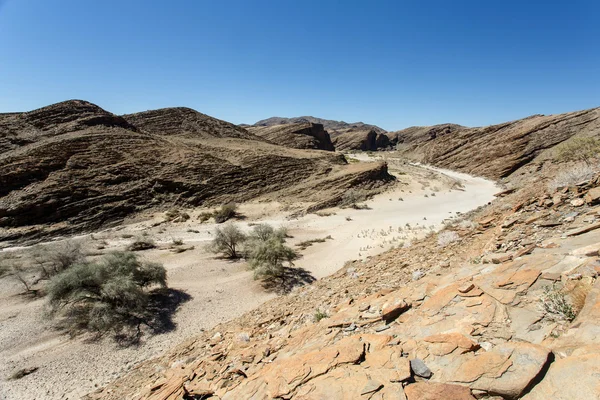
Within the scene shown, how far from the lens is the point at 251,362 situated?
4633mm

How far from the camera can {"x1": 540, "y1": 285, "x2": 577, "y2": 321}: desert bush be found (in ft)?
A: 9.42

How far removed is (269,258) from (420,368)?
10720mm

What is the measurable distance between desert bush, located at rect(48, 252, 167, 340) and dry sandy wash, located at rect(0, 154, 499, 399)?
0.54m

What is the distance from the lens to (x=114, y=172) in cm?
2514

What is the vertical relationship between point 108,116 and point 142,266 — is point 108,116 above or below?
above

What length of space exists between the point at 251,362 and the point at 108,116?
3767cm

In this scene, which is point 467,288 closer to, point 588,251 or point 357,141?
point 588,251

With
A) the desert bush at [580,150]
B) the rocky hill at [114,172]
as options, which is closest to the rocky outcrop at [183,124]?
the rocky hill at [114,172]

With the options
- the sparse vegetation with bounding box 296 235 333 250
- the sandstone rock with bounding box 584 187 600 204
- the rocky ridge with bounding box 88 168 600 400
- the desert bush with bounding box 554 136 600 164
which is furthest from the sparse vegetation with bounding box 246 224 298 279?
the desert bush with bounding box 554 136 600 164

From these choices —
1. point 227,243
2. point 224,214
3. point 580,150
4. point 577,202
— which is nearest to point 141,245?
point 227,243

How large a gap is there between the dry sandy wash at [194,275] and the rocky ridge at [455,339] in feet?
5.58

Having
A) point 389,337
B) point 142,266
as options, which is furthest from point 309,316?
point 142,266

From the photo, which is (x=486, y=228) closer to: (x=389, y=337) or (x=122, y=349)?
(x=389, y=337)

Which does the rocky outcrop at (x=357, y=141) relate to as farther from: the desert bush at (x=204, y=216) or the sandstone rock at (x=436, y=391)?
the sandstone rock at (x=436, y=391)
